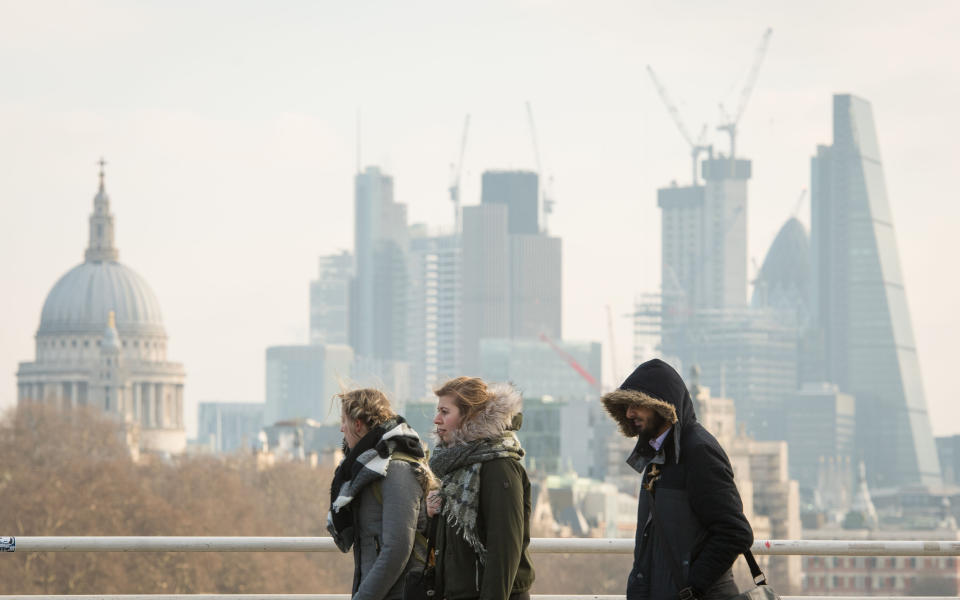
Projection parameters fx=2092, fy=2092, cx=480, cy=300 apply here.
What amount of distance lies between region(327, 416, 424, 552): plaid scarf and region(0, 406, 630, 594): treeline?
51.9 m

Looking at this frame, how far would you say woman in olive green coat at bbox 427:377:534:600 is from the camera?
9406mm

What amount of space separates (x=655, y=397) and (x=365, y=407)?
1595 mm

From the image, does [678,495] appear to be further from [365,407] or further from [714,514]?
[365,407]

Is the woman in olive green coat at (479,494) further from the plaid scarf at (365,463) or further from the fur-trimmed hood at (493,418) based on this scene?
the plaid scarf at (365,463)

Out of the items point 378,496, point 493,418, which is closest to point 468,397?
point 493,418

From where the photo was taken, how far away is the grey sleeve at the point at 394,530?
9.80 metres

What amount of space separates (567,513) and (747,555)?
15180 cm

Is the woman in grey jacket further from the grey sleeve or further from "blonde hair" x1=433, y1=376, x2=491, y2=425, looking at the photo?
"blonde hair" x1=433, y1=376, x2=491, y2=425

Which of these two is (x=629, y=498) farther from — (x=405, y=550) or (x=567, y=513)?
(x=405, y=550)

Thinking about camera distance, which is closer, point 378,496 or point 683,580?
point 683,580

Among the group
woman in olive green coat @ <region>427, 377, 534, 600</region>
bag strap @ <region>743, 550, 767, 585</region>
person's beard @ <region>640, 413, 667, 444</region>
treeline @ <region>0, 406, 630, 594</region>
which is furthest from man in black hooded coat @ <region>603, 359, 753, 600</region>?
treeline @ <region>0, 406, 630, 594</region>

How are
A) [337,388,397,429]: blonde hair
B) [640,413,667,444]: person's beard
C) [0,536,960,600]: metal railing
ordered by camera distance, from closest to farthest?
[640,413,667,444]: person's beard
[337,388,397,429]: blonde hair
[0,536,960,600]: metal railing

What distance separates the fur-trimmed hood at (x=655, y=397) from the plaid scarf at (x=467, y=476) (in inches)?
23.6

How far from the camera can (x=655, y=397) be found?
9172 mm
